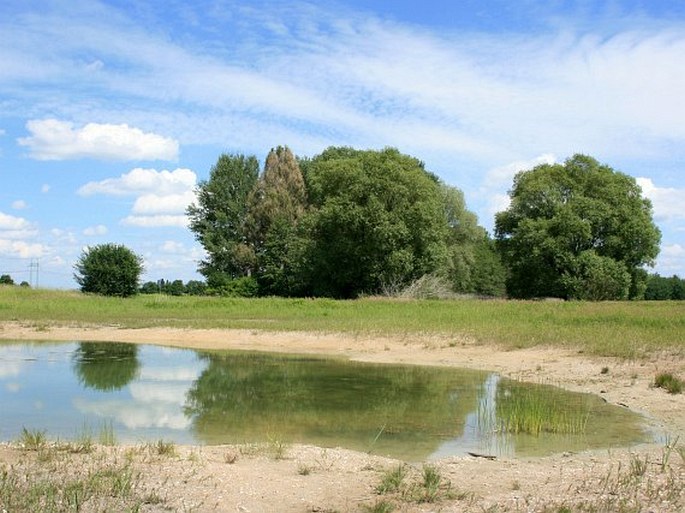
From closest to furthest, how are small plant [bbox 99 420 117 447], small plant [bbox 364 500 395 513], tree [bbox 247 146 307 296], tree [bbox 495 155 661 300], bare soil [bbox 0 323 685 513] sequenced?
small plant [bbox 364 500 395 513], bare soil [bbox 0 323 685 513], small plant [bbox 99 420 117 447], tree [bbox 495 155 661 300], tree [bbox 247 146 307 296]

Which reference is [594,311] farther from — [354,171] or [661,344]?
[354,171]

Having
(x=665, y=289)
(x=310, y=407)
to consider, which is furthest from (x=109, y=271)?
(x=665, y=289)

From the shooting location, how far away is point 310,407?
15.2m

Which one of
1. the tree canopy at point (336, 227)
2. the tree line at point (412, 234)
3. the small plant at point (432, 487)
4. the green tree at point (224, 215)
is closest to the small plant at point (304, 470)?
the small plant at point (432, 487)

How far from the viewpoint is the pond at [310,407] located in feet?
39.4

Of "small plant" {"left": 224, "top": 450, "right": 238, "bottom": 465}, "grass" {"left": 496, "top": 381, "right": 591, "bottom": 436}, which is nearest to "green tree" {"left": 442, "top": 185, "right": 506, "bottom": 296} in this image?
"grass" {"left": 496, "top": 381, "right": 591, "bottom": 436}

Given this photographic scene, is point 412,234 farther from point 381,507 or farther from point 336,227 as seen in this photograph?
point 381,507

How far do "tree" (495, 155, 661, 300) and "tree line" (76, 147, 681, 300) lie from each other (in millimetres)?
107

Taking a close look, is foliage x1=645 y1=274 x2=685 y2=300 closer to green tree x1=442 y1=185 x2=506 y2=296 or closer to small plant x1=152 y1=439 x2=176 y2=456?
green tree x1=442 y1=185 x2=506 y2=296

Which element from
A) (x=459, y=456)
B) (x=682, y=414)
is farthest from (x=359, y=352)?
(x=459, y=456)

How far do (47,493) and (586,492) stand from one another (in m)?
5.95

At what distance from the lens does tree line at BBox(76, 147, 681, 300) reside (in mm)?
58688

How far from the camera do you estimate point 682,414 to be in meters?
14.1

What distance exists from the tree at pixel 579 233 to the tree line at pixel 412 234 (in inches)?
4.2
